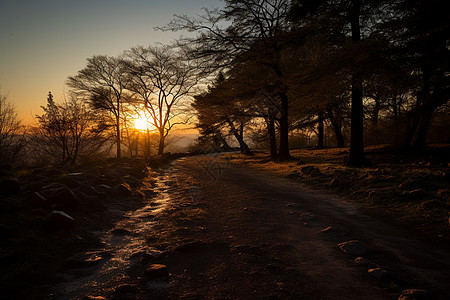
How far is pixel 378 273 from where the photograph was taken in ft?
7.51

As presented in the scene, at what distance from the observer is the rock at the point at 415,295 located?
190 centimetres

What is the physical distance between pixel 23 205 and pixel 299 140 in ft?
131

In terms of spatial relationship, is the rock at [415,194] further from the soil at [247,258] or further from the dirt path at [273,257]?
the dirt path at [273,257]

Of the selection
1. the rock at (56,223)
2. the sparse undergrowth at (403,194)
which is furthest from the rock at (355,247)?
the rock at (56,223)

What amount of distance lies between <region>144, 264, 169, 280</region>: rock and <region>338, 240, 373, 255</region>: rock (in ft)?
7.78

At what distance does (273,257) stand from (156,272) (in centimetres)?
148

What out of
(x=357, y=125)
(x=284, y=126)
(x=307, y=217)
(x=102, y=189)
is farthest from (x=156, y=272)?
(x=284, y=126)

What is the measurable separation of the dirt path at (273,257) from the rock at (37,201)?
1.55 metres

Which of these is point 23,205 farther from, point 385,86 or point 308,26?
point 308,26

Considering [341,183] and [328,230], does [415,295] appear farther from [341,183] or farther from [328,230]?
[341,183]

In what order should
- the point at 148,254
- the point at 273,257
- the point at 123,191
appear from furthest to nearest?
the point at 123,191, the point at 148,254, the point at 273,257

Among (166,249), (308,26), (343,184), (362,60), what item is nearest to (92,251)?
(166,249)

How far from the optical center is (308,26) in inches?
377

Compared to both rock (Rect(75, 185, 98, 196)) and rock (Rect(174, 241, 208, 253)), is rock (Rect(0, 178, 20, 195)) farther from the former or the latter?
rock (Rect(174, 241, 208, 253))
